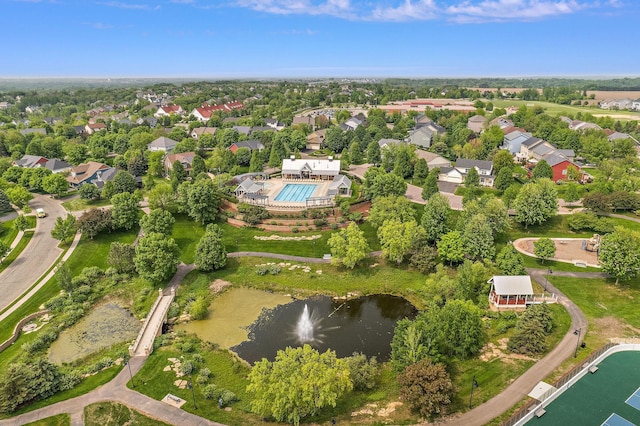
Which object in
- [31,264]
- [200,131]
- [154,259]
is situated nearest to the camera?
[154,259]

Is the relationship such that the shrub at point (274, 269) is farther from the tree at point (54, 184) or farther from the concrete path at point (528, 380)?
the tree at point (54, 184)

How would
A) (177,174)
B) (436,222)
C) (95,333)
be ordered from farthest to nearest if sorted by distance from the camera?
(177,174) → (436,222) → (95,333)

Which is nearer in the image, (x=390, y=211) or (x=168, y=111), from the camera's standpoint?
(x=390, y=211)

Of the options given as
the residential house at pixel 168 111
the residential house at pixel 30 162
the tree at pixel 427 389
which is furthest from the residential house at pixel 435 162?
the residential house at pixel 168 111

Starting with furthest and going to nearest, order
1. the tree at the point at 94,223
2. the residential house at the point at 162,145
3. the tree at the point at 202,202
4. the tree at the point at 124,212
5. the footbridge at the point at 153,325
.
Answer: the residential house at the point at 162,145
the tree at the point at 202,202
the tree at the point at 124,212
the tree at the point at 94,223
the footbridge at the point at 153,325

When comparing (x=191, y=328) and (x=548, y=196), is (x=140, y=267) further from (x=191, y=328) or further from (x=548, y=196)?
(x=548, y=196)

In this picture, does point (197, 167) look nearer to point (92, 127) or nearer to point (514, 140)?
point (92, 127)

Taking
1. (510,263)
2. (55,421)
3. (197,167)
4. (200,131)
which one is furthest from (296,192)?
(200,131)
